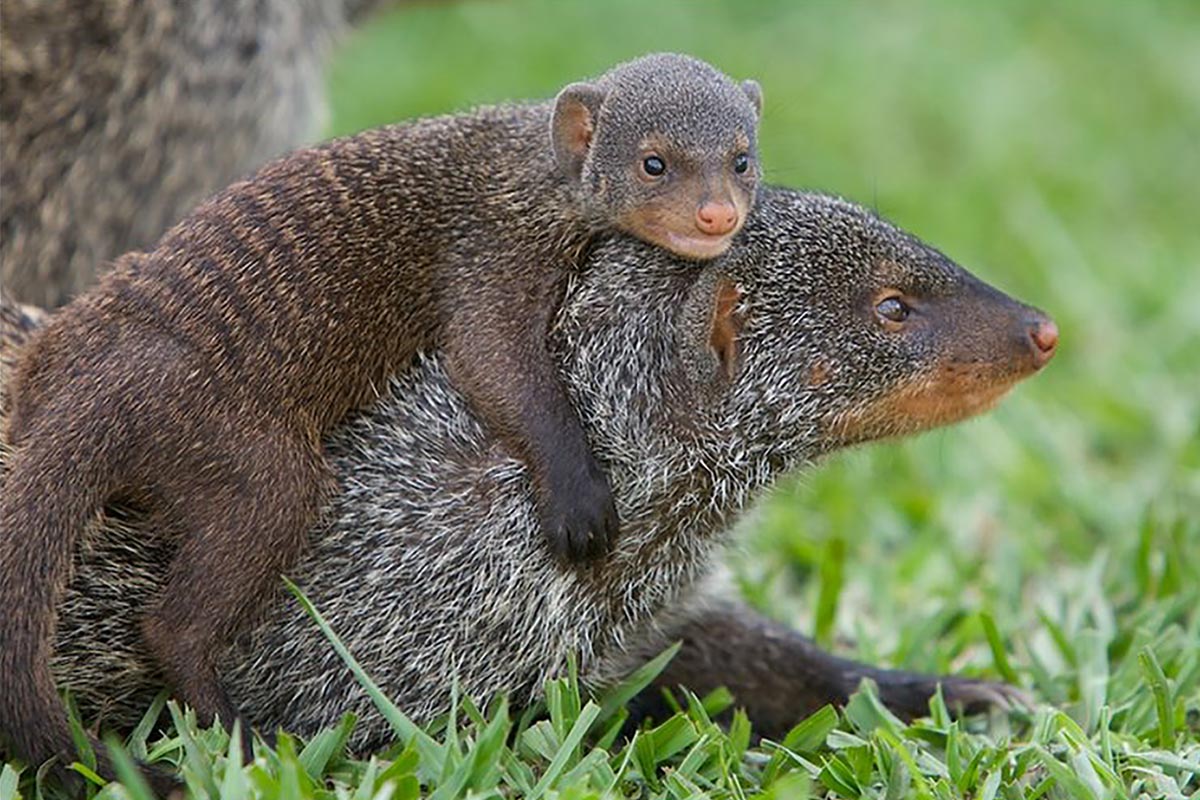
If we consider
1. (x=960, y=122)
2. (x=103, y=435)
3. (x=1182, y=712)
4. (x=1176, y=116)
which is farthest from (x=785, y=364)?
(x=1176, y=116)

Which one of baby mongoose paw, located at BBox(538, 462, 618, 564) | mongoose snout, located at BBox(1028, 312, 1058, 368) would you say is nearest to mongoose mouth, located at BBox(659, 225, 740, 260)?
baby mongoose paw, located at BBox(538, 462, 618, 564)

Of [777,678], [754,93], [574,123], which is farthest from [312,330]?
[777,678]

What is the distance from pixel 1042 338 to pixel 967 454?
2.24 meters

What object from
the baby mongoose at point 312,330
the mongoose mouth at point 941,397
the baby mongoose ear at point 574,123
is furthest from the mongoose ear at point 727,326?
the baby mongoose ear at point 574,123

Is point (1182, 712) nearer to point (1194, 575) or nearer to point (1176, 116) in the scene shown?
point (1194, 575)

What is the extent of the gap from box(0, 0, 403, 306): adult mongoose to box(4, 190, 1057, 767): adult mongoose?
1.55 meters

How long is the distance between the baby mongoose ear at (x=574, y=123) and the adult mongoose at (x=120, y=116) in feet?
5.08

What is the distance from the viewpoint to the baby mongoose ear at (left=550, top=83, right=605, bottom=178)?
4.00 m

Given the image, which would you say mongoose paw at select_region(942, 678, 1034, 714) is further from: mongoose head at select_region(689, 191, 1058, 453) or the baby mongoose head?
the baby mongoose head

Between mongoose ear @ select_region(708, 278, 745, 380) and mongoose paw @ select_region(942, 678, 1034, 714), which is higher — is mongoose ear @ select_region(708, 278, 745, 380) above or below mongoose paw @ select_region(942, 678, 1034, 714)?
above

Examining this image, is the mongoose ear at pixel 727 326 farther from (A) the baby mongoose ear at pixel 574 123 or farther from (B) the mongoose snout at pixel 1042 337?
(B) the mongoose snout at pixel 1042 337

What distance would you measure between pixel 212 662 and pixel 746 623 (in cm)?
133

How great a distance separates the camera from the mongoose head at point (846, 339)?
13.0 feet

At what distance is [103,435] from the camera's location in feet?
11.5
